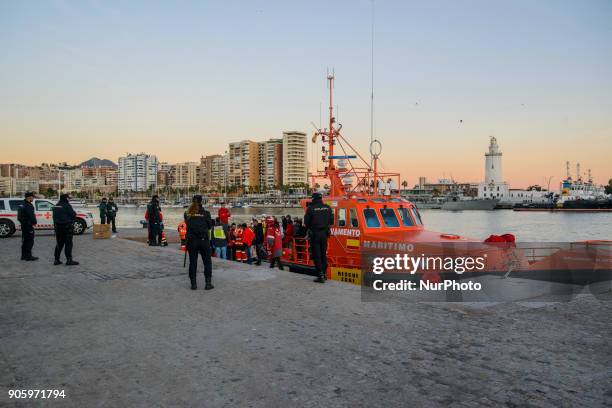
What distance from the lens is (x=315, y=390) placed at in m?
3.86

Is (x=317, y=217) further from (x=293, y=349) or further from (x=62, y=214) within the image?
(x=62, y=214)

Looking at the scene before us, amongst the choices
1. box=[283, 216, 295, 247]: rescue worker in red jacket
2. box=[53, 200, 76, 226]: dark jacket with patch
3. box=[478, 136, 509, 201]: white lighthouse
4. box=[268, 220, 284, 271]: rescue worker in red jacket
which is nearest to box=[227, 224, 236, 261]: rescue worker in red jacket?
box=[283, 216, 295, 247]: rescue worker in red jacket

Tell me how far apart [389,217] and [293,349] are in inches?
311

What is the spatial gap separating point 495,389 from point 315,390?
5.41 feet

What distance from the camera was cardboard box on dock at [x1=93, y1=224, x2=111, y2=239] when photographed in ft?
61.4

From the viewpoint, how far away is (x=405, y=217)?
1255 cm

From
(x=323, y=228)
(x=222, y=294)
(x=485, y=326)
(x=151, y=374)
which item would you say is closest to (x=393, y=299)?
(x=485, y=326)

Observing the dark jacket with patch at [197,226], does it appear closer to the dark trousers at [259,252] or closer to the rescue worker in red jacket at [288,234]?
the rescue worker in red jacket at [288,234]

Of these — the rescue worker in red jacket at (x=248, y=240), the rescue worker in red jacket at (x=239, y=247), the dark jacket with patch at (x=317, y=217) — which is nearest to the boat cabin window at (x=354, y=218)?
the dark jacket with patch at (x=317, y=217)

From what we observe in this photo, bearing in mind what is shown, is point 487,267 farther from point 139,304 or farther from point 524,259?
point 139,304

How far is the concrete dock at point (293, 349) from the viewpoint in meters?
3.80

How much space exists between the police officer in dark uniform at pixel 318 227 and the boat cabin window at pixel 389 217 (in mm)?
3335

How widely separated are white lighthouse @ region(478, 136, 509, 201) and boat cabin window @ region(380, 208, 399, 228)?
546 feet

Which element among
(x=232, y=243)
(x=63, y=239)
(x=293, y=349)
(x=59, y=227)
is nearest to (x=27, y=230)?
(x=59, y=227)
